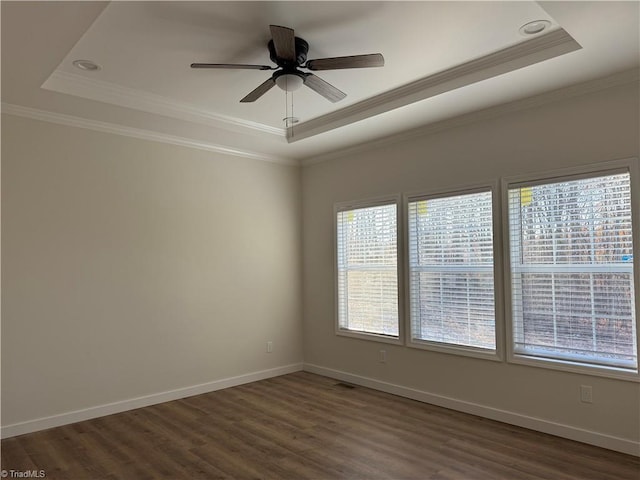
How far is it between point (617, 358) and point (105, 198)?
4.52 meters

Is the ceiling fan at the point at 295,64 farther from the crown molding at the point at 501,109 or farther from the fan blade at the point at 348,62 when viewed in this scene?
the crown molding at the point at 501,109

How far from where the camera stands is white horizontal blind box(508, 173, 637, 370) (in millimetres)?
3230

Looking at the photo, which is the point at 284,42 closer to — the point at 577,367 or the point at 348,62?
the point at 348,62

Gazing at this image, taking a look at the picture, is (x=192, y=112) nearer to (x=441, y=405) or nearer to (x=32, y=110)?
(x=32, y=110)

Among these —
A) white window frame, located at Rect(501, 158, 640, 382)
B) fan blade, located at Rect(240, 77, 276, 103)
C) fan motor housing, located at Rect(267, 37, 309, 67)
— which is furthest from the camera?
white window frame, located at Rect(501, 158, 640, 382)

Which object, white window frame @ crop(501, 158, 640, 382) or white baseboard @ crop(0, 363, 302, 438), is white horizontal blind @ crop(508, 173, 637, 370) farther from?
white baseboard @ crop(0, 363, 302, 438)

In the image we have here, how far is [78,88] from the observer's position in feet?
11.5

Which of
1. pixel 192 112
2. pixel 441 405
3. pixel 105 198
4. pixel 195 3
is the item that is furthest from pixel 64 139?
pixel 441 405

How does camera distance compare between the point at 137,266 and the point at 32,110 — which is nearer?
the point at 32,110

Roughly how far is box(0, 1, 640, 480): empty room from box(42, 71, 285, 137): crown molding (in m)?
0.02

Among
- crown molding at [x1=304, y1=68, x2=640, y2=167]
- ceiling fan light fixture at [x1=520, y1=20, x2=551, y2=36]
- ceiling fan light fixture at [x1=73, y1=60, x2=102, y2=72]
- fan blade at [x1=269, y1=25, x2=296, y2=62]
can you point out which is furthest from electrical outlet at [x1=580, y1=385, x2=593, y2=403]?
ceiling fan light fixture at [x1=73, y1=60, x2=102, y2=72]

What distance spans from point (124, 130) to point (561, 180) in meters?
3.98

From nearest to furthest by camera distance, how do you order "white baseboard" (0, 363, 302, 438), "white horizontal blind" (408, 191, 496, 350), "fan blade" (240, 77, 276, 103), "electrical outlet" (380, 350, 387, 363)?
"fan blade" (240, 77, 276, 103), "white baseboard" (0, 363, 302, 438), "white horizontal blind" (408, 191, 496, 350), "electrical outlet" (380, 350, 387, 363)

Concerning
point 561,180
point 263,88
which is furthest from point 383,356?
point 263,88
